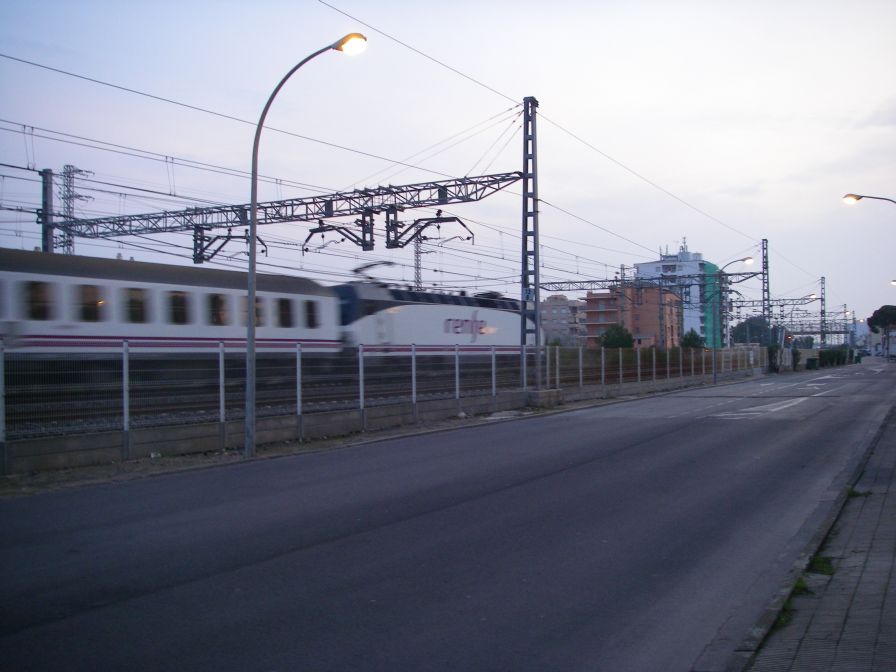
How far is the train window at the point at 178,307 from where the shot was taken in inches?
905

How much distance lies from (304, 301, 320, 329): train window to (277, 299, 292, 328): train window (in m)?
0.81

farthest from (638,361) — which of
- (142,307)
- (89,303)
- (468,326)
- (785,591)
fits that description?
(785,591)

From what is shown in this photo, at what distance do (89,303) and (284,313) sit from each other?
6961mm

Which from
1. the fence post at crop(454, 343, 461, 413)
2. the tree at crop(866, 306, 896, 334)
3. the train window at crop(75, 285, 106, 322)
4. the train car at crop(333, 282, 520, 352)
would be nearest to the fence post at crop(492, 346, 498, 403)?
the train car at crop(333, 282, 520, 352)

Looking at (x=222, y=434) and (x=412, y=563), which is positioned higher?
(x=222, y=434)

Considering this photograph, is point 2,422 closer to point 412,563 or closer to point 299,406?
point 299,406

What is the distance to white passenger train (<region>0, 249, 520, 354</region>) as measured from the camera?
19406 mm

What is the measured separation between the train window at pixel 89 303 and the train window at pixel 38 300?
2.39 ft

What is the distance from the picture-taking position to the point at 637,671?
5.13 m

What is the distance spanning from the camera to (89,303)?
20812 mm

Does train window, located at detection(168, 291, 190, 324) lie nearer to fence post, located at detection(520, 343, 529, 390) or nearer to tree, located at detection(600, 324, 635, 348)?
fence post, located at detection(520, 343, 529, 390)

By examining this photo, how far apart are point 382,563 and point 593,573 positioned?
198cm

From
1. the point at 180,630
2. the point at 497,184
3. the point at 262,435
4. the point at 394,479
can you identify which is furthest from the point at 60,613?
the point at 497,184

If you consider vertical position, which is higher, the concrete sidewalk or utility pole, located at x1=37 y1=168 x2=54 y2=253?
utility pole, located at x1=37 y1=168 x2=54 y2=253
